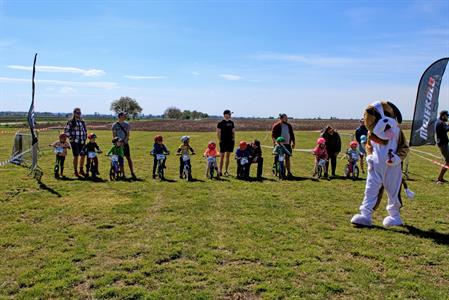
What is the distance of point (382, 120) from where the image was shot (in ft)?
21.8

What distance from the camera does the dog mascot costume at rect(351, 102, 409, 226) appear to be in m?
6.67

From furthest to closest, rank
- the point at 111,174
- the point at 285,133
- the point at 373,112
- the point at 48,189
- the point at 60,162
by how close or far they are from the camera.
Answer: the point at 285,133
the point at 60,162
the point at 111,174
the point at 48,189
the point at 373,112

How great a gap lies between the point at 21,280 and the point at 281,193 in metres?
6.48

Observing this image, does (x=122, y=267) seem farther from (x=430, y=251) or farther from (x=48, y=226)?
(x=430, y=251)

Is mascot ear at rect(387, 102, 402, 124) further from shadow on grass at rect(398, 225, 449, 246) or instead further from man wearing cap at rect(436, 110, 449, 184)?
man wearing cap at rect(436, 110, 449, 184)

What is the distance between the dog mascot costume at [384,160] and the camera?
6.67 m

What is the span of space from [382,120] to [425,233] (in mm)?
1980

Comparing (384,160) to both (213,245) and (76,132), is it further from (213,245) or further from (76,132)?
(76,132)

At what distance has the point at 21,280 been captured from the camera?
14.7 feet

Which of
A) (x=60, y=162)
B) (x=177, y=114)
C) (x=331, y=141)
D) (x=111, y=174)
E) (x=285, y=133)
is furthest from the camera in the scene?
(x=177, y=114)

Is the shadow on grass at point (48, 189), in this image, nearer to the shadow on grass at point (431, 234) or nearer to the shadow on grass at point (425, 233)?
the shadow on grass at point (425, 233)

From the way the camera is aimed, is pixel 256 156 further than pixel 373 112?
Yes

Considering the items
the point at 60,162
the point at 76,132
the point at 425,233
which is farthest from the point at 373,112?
the point at 60,162

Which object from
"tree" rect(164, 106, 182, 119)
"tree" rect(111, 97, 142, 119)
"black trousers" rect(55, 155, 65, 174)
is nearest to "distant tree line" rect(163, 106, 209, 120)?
"tree" rect(164, 106, 182, 119)
